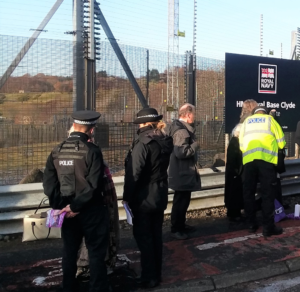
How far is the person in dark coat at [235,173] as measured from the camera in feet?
22.2

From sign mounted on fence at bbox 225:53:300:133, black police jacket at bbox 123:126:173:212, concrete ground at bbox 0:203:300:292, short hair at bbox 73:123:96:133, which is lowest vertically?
concrete ground at bbox 0:203:300:292

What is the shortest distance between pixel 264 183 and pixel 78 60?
132 inches

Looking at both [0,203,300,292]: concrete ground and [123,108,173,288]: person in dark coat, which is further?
[0,203,300,292]: concrete ground

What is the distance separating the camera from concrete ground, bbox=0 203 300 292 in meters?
4.58

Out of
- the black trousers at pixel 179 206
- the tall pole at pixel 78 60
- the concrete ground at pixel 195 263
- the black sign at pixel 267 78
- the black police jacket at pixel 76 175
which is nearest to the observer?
the black police jacket at pixel 76 175

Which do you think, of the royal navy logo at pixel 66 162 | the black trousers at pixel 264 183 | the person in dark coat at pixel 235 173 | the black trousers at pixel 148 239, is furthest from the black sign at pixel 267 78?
the royal navy logo at pixel 66 162

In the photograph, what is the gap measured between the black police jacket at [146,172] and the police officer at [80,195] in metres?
0.43

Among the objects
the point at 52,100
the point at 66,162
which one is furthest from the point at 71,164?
the point at 52,100

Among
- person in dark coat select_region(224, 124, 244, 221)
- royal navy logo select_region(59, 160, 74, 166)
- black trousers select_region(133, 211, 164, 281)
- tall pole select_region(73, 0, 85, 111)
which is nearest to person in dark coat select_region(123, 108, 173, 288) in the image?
black trousers select_region(133, 211, 164, 281)

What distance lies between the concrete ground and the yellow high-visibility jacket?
117 centimetres

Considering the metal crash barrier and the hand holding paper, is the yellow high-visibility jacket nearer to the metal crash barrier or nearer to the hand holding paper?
the metal crash barrier

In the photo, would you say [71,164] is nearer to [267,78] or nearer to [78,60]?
[78,60]

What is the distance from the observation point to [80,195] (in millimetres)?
3740

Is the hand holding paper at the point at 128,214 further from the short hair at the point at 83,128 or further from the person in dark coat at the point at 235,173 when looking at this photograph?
the person in dark coat at the point at 235,173
